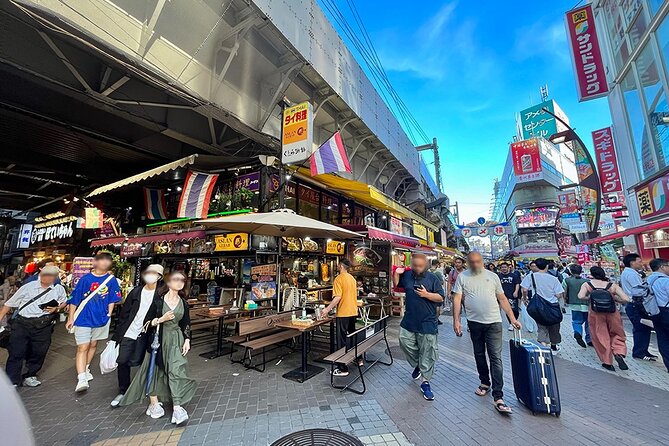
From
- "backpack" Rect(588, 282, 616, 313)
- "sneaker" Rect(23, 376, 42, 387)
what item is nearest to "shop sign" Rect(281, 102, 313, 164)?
"sneaker" Rect(23, 376, 42, 387)

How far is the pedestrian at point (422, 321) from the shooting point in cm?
419

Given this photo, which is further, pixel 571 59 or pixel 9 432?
pixel 571 59

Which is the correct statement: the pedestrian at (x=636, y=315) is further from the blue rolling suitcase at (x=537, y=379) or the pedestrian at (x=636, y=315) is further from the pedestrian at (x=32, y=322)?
the pedestrian at (x=32, y=322)

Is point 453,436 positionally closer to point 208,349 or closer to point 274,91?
point 208,349

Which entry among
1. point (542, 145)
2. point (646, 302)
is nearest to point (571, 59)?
point (646, 302)

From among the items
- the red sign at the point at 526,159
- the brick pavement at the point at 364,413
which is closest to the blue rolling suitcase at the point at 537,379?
the brick pavement at the point at 364,413

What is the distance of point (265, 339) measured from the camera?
5.48m

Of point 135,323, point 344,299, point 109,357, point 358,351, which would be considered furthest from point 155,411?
point 344,299

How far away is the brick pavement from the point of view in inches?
124

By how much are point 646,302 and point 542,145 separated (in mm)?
65444

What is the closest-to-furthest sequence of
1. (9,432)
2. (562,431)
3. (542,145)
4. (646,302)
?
(9,432) < (562,431) < (646,302) < (542,145)

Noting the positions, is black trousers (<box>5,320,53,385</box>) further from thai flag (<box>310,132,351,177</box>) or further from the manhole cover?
thai flag (<box>310,132,351,177</box>)

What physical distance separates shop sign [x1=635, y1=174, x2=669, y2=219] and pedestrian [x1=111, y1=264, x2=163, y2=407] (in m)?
14.8

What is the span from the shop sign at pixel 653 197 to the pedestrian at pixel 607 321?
7266 mm
